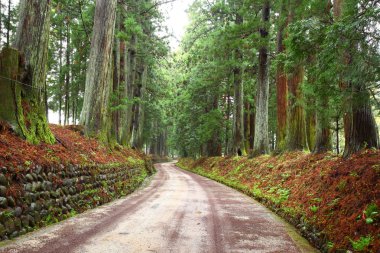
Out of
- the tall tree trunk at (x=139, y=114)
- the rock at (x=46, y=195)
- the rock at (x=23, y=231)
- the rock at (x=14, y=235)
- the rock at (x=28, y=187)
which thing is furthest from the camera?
the tall tree trunk at (x=139, y=114)

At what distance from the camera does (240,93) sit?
2080 centimetres

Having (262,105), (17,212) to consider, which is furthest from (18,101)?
(262,105)

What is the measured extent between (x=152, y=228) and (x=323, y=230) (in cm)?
304

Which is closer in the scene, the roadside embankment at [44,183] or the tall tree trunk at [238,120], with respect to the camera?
the roadside embankment at [44,183]

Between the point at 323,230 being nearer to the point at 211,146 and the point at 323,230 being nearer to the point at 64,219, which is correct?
the point at 64,219

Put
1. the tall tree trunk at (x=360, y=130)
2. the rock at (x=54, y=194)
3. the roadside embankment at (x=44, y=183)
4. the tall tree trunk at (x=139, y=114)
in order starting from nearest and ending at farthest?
the roadside embankment at (x=44, y=183)
the rock at (x=54, y=194)
the tall tree trunk at (x=360, y=130)
the tall tree trunk at (x=139, y=114)

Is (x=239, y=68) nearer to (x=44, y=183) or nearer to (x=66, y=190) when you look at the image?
(x=66, y=190)

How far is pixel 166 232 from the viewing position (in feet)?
18.7

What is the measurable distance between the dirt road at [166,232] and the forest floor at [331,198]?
426mm

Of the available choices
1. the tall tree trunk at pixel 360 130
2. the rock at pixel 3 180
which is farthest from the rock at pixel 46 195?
the tall tree trunk at pixel 360 130

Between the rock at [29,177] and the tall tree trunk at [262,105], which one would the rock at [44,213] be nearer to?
the rock at [29,177]

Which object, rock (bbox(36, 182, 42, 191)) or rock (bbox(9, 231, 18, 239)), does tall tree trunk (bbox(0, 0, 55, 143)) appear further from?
rock (bbox(9, 231, 18, 239))

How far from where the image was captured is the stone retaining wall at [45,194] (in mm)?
4988

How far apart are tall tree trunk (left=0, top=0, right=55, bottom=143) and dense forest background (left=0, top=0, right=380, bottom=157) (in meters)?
0.05
